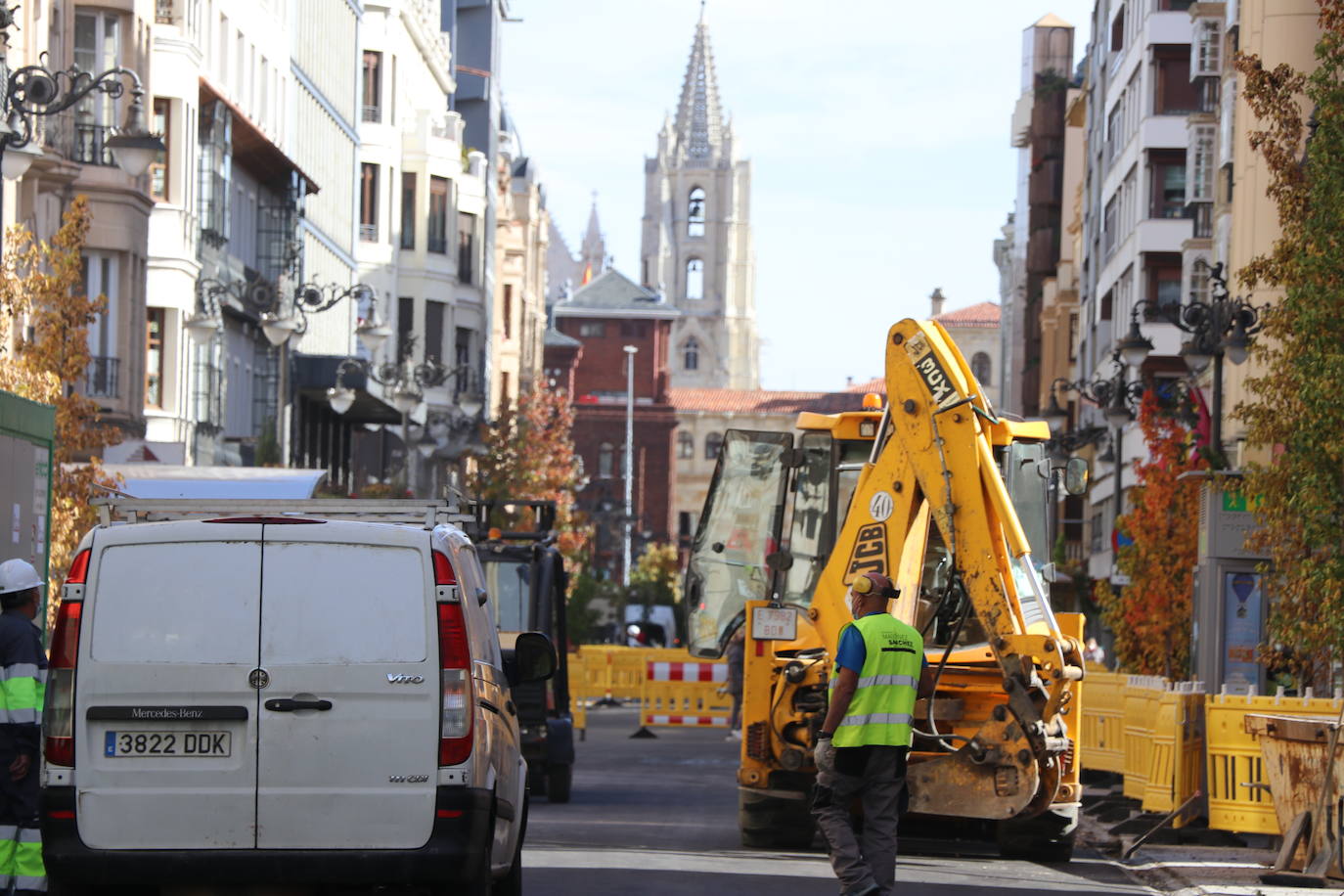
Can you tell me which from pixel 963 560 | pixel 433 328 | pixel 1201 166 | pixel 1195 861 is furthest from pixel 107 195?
pixel 433 328

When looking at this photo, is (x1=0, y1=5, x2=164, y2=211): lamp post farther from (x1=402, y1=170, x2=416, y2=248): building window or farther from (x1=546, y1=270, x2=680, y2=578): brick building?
(x1=546, y1=270, x2=680, y2=578): brick building

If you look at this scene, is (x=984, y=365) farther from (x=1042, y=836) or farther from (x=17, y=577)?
(x=17, y=577)

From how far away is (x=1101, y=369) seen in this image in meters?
71.2

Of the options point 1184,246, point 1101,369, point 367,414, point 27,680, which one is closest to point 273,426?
point 367,414

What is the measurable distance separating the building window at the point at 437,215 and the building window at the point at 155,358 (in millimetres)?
29267

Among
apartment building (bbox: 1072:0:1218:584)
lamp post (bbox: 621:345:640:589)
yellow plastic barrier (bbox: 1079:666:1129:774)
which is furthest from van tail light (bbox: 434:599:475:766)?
lamp post (bbox: 621:345:640:589)

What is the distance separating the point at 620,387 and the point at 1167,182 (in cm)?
11376

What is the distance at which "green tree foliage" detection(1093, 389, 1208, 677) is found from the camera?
33.5m

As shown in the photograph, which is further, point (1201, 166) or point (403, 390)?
point (1201, 166)

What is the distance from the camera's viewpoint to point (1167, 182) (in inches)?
2448

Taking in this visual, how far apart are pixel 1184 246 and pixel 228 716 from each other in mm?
44542

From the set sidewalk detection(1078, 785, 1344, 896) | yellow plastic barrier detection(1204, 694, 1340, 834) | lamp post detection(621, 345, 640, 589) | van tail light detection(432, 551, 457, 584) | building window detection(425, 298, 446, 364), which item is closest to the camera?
van tail light detection(432, 551, 457, 584)

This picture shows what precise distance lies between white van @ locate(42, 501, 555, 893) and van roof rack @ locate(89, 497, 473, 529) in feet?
1.52

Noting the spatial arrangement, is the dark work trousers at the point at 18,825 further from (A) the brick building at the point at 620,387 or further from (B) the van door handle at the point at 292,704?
(A) the brick building at the point at 620,387
